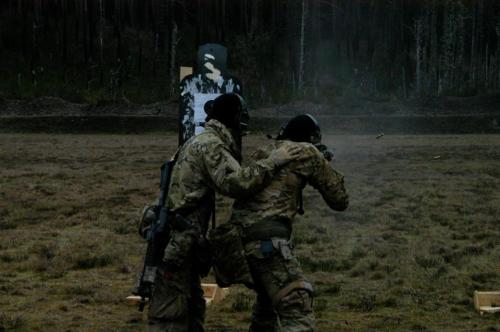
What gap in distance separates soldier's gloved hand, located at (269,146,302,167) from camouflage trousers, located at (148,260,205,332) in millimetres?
845

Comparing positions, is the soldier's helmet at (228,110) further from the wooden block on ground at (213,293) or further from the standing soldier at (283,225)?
the wooden block on ground at (213,293)

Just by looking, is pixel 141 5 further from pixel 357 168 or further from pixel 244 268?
pixel 244 268

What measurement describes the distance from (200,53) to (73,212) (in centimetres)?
725

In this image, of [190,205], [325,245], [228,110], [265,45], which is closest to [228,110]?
[228,110]

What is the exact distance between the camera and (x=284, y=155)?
5352 mm

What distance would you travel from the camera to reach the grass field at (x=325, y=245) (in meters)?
8.00

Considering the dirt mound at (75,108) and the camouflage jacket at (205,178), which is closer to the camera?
the camouflage jacket at (205,178)

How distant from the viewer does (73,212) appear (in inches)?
592

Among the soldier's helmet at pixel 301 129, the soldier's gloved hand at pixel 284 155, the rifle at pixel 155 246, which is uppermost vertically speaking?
the soldier's helmet at pixel 301 129

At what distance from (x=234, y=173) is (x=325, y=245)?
6867 mm

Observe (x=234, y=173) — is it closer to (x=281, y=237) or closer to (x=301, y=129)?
(x=281, y=237)

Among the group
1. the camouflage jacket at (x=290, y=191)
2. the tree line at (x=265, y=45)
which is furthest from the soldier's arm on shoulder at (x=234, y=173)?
the tree line at (x=265, y=45)

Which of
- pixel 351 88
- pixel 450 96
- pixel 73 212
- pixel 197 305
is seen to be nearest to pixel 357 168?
pixel 73 212

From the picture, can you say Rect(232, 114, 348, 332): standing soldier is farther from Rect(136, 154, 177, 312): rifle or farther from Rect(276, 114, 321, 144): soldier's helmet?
Rect(136, 154, 177, 312): rifle
